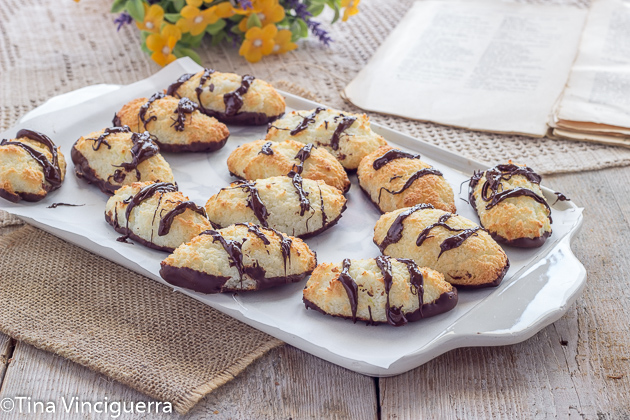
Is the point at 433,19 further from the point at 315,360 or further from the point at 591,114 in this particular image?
the point at 315,360

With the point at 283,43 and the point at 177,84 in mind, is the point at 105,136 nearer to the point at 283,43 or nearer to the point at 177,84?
the point at 177,84

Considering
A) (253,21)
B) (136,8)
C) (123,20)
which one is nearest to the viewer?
(136,8)

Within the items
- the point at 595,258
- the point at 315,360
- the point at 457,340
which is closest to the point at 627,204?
the point at 595,258

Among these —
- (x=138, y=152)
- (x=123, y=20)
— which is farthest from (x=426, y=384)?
(x=123, y=20)

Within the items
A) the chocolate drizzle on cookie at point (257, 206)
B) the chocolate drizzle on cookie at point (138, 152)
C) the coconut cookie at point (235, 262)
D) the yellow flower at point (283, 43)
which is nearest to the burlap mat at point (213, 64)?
the yellow flower at point (283, 43)

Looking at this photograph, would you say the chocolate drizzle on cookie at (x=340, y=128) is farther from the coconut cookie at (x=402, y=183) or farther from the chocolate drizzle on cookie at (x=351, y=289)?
the chocolate drizzle on cookie at (x=351, y=289)

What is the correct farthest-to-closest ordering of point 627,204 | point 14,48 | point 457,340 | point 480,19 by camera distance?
point 480,19 → point 14,48 → point 627,204 → point 457,340
